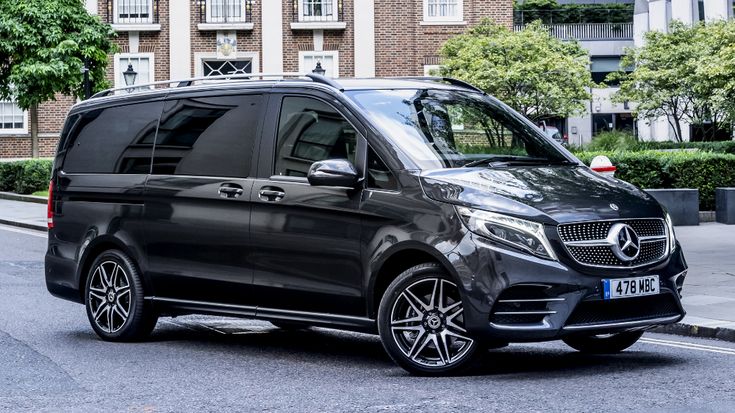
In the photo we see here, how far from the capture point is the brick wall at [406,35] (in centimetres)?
3994

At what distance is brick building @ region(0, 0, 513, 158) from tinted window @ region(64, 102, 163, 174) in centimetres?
2955

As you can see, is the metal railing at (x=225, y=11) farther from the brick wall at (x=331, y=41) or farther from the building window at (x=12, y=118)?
the building window at (x=12, y=118)

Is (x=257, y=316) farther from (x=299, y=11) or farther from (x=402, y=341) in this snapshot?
(x=299, y=11)

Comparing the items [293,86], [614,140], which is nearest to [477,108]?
[293,86]

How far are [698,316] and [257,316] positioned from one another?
12.1ft

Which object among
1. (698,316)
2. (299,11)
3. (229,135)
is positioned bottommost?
(698,316)

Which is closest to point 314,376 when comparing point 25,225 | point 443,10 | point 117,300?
point 117,300

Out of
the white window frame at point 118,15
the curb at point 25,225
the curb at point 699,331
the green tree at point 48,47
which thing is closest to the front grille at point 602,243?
the curb at point 699,331

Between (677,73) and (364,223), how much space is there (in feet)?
123

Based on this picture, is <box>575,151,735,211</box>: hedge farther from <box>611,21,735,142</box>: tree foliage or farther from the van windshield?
<box>611,21,735,142</box>: tree foliage

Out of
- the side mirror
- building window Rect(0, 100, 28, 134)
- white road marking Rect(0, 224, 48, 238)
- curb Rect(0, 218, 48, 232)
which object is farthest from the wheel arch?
building window Rect(0, 100, 28, 134)

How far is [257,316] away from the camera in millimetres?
8539

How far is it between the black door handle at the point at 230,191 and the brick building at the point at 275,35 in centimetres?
3113

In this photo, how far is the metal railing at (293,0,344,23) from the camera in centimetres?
3953
